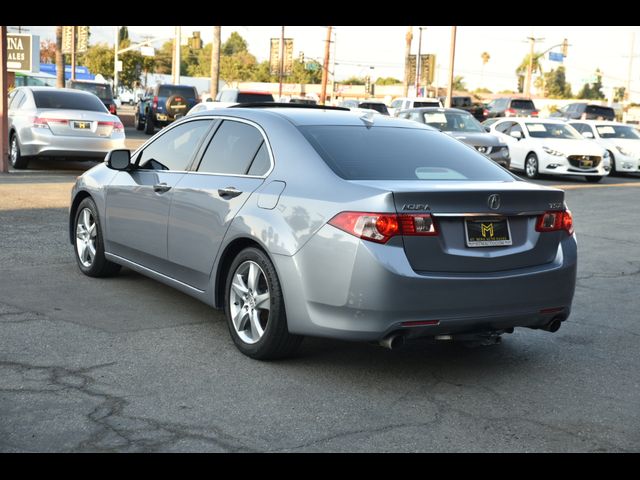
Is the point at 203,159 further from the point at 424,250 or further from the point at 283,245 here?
the point at 424,250

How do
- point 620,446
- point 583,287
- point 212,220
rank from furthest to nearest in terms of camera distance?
point 583,287 < point 212,220 < point 620,446

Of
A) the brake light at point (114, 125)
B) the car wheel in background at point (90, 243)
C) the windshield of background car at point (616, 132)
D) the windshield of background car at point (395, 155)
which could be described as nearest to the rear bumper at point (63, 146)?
the brake light at point (114, 125)

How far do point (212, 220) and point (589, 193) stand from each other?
14.5 meters

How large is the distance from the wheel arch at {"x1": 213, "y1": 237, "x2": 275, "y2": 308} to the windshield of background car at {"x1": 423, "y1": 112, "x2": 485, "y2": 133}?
54.9ft

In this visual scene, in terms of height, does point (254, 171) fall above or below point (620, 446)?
above

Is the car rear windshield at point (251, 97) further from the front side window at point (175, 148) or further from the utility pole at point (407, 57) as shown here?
the utility pole at point (407, 57)

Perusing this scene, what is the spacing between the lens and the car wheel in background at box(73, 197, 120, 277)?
7723mm

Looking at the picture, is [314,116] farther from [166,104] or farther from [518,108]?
[518,108]

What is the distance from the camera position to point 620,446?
4.29m

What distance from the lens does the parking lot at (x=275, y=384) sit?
14.0 ft

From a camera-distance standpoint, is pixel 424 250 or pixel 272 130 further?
pixel 272 130

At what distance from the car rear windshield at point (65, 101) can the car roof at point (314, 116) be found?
459 inches
